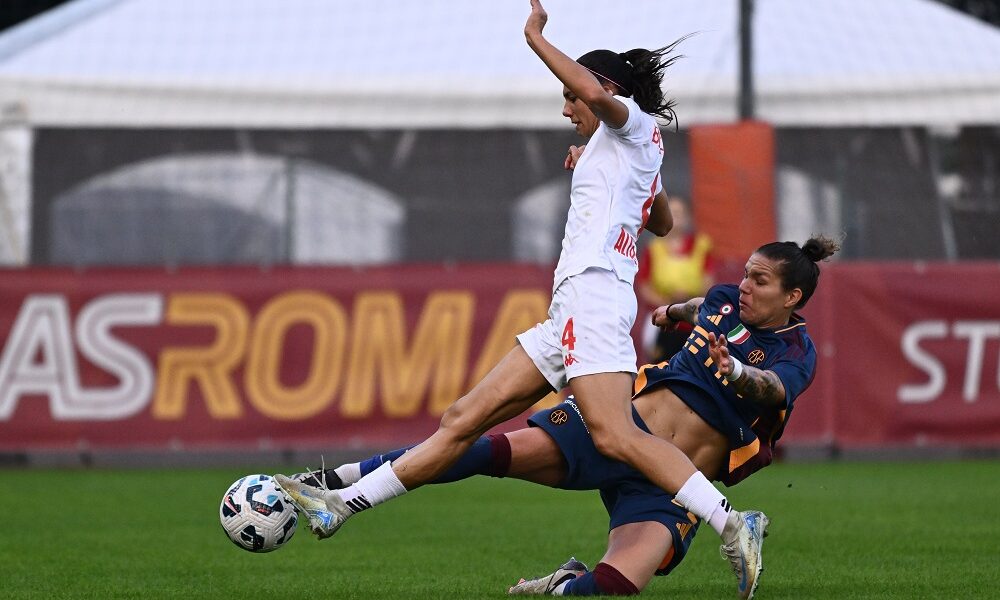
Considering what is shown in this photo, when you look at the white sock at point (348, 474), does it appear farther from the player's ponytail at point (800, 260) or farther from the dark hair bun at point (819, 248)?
the dark hair bun at point (819, 248)

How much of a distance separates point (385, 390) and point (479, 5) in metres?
5.44

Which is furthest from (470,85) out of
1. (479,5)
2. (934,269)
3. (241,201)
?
(934,269)

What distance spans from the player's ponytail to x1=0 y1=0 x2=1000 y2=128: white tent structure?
906cm

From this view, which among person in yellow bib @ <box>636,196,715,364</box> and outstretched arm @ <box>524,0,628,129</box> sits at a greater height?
outstretched arm @ <box>524,0,628,129</box>

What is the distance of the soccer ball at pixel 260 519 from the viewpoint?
18.6 feet

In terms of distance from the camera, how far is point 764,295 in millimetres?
5945

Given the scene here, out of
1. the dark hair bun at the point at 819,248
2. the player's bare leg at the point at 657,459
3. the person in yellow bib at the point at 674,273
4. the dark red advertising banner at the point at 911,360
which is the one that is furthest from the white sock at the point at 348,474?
the dark red advertising banner at the point at 911,360

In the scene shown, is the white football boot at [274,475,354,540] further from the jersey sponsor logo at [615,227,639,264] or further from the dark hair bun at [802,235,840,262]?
the dark hair bun at [802,235,840,262]

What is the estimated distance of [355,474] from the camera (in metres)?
5.88

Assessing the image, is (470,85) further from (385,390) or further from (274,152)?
(385,390)

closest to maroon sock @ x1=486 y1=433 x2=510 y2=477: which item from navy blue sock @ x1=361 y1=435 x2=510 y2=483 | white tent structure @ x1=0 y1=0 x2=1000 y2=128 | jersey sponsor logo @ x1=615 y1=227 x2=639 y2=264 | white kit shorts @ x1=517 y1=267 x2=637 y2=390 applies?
navy blue sock @ x1=361 y1=435 x2=510 y2=483

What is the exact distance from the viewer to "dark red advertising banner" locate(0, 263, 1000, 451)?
503 inches

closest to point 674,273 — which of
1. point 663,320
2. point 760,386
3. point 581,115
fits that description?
point 663,320

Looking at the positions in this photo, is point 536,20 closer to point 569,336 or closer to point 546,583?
point 569,336
